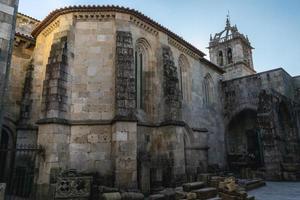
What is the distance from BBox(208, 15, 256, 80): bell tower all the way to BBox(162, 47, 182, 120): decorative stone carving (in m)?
21.3

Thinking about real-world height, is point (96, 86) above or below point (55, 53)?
below

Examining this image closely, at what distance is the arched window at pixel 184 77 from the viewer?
50.4ft

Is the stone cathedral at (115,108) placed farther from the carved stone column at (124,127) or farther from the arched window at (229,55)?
the arched window at (229,55)

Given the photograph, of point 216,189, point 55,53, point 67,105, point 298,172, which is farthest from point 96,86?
point 298,172

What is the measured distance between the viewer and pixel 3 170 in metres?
12.0

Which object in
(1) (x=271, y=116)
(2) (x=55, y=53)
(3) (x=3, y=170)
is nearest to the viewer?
(2) (x=55, y=53)

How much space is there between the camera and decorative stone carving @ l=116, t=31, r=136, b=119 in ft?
33.2

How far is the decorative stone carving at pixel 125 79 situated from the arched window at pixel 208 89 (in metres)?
8.39

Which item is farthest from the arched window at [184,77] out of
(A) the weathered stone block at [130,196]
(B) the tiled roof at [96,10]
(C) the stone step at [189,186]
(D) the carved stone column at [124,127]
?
(A) the weathered stone block at [130,196]

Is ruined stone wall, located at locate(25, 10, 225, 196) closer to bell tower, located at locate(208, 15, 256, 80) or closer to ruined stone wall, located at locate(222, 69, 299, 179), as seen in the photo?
ruined stone wall, located at locate(222, 69, 299, 179)

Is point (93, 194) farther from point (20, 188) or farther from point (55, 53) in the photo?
point (55, 53)

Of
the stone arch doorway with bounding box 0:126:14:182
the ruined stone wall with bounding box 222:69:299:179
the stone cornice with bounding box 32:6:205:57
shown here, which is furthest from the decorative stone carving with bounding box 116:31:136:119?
the ruined stone wall with bounding box 222:69:299:179

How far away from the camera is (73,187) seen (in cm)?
815

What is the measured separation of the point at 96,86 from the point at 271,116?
31.4ft
